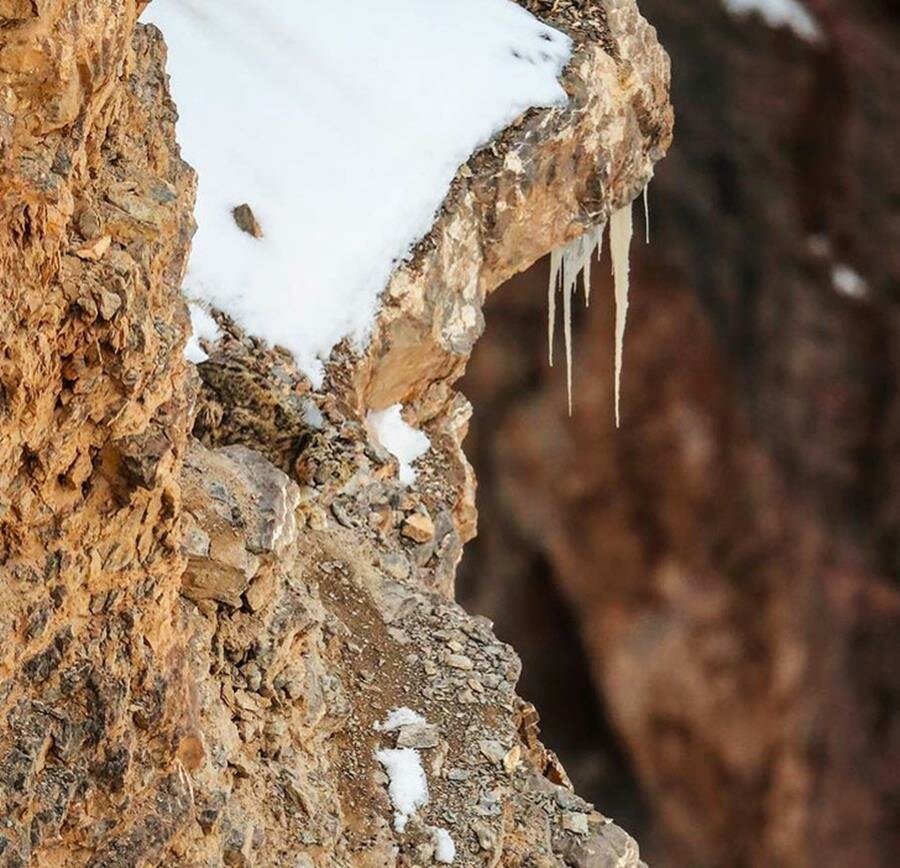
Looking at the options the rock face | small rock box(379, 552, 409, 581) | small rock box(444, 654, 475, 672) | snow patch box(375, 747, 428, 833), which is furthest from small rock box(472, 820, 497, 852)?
small rock box(379, 552, 409, 581)

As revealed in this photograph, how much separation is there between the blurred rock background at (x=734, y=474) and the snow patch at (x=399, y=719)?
1462cm

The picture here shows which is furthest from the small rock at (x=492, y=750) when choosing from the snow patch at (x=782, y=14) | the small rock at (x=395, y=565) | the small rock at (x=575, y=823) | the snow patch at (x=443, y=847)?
the snow patch at (x=782, y=14)

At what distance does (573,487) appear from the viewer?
856 inches

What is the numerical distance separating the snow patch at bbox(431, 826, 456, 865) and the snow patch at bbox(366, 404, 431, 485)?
97.1 inches

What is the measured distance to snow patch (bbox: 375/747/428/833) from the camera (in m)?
6.51

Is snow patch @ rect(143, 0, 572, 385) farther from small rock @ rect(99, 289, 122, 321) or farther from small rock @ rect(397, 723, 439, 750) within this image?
small rock @ rect(99, 289, 122, 321)

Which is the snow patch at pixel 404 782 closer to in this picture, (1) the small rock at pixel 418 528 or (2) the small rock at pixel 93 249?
(1) the small rock at pixel 418 528

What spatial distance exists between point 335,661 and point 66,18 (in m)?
3.65

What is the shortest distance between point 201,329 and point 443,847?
2.81m

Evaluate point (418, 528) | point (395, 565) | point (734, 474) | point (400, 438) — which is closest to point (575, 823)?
point (395, 565)

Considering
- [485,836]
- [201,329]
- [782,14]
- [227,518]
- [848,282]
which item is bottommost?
[848,282]

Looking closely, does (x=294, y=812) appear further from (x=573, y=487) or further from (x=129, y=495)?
(x=573, y=487)

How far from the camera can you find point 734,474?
848 inches

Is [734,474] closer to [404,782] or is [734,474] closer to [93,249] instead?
[404,782]
